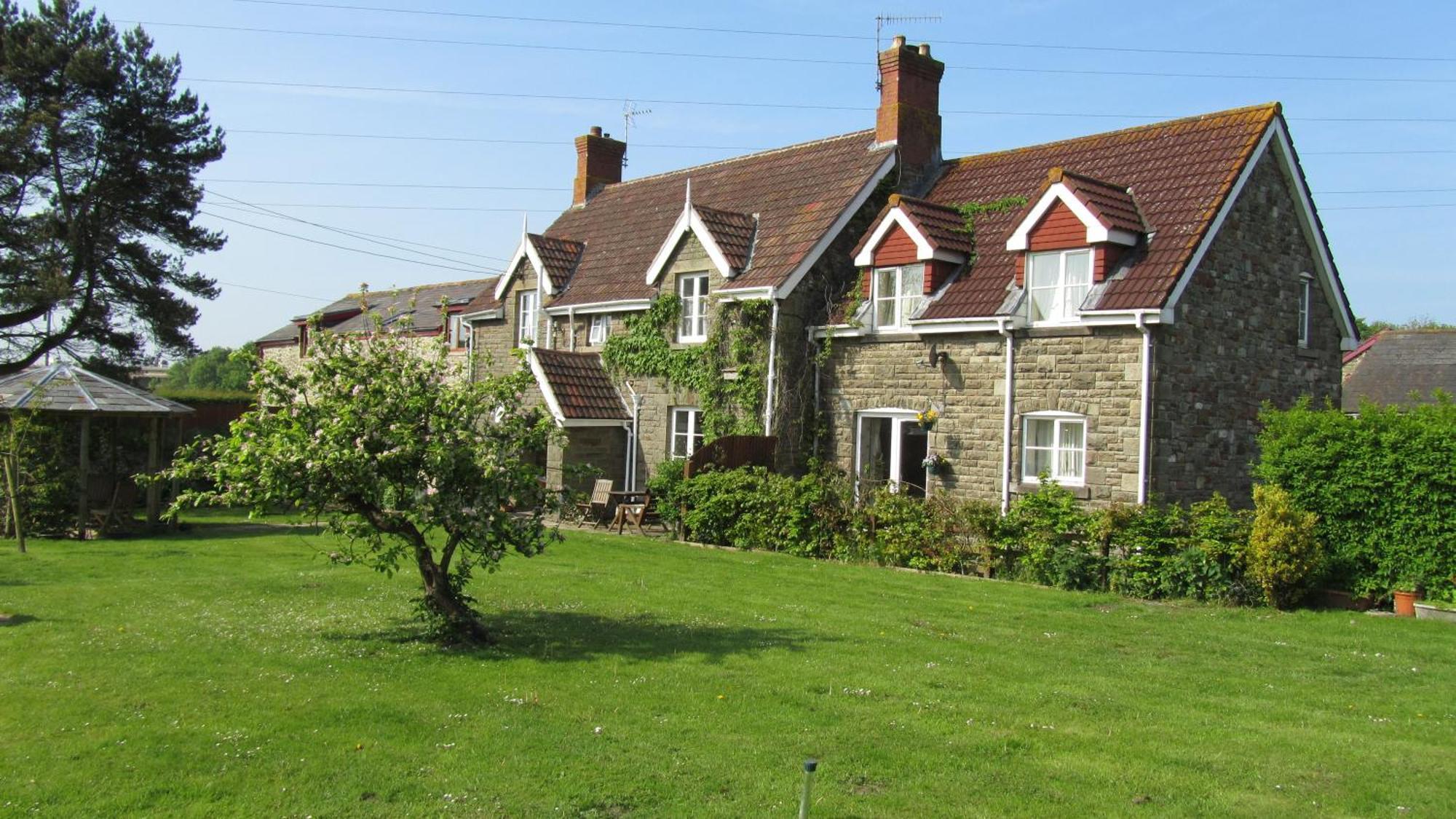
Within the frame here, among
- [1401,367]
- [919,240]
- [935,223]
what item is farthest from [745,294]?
[1401,367]

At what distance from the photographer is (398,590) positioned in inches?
602

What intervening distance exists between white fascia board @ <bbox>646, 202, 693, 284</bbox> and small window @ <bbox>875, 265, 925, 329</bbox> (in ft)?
16.6

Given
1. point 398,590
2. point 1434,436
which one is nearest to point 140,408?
point 398,590

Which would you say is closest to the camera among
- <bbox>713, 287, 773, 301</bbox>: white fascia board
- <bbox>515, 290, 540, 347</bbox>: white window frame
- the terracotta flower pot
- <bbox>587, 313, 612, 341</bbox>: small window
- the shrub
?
the terracotta flower pot

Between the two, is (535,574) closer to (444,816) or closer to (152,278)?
(444,816)

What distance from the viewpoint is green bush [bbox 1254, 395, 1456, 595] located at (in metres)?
14.7

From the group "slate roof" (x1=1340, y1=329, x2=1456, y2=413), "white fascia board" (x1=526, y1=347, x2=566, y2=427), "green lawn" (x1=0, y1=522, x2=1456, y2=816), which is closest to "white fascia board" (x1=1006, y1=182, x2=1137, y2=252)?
"green lawn" (x1=0, y1=522, x2=1456, y2=816)

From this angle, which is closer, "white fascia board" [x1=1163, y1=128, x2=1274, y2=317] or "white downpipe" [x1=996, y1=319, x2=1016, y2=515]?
"white fascia board" [x1=1163, y1=128, x2=1274, y2=317]

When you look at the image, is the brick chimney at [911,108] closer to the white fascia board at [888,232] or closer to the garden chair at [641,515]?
the white fascia board at [888,232]

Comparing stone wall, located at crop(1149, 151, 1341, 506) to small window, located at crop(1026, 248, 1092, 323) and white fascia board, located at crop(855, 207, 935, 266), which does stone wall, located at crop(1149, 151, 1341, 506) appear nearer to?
small window, located at crop(1026, 248, 1092, 323)

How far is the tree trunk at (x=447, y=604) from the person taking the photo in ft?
38.3

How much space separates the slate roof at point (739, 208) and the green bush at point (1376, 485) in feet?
36.4

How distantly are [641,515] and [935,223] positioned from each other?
8763 mm

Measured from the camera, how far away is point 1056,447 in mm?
20078
